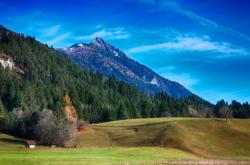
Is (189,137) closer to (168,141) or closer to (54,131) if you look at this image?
(168,141)

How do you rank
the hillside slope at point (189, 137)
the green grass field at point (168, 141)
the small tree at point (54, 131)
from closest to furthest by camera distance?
the green grass field at point (168, 141) → the hillside slope at point (189, 137) → the small tree at point (54, 131)

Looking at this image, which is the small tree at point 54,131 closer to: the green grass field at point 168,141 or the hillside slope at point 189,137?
the green grass field at point 168,141

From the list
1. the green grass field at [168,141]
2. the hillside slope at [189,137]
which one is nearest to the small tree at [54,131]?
the green grass field at [168,141]

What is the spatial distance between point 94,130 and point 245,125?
48.1 meters

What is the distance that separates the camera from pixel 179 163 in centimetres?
8769

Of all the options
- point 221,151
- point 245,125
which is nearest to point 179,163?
point 221,151

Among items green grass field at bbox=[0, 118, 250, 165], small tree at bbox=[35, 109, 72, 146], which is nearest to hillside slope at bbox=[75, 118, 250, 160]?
green grass field at bbox=[0, 118, 250, 165]

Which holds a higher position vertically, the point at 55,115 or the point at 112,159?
the point at 55,115

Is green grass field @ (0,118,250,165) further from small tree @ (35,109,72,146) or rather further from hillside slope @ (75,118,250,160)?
small tree @ (35,109,72,146)

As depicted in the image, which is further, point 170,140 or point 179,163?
point 170,140

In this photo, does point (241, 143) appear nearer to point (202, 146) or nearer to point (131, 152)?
point (202, 146)

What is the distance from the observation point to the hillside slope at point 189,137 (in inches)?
5059

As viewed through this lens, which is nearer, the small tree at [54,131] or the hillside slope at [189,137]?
the hillside slope at [189,137]

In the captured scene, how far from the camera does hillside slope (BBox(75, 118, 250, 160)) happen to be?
422 feet
